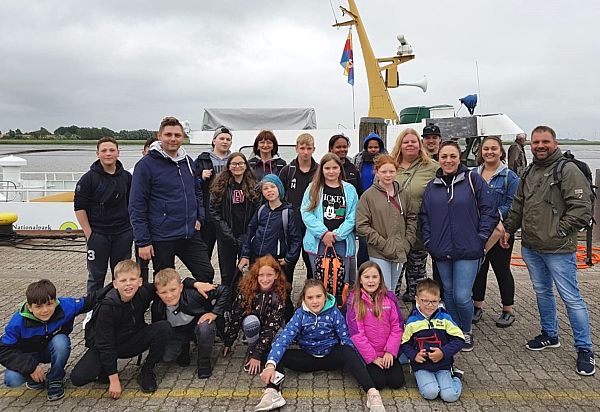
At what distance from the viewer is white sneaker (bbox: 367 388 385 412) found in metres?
3.25

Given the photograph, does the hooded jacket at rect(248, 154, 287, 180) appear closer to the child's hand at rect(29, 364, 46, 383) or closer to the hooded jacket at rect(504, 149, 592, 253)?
the hooded jacket at rect(504, 149, 592, 253)

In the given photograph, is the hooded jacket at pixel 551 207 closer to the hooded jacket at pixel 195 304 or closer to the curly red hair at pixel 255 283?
the curly red hair at pixel 255 283

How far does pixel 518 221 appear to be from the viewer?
417 centimetres

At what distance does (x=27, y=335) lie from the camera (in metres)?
3.54

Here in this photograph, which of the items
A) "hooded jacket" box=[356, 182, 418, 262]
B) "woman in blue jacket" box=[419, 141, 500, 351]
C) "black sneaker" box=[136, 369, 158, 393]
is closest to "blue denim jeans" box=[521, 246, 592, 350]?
"woman in blue jacket" box=[419, 141, 500, 351]

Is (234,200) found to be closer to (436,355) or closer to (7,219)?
(436,355)

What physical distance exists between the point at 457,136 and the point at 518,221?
7.23m

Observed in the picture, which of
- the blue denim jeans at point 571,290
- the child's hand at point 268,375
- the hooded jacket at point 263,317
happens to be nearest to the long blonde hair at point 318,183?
the hooded jacket at point 263,317

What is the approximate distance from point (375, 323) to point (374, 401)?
0.66 meters

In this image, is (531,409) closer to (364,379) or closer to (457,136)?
(364,379)

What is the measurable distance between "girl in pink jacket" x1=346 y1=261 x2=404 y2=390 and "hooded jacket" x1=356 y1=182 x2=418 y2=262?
0.27 metres

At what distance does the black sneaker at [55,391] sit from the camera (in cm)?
350

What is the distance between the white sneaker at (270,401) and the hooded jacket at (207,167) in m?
1.94

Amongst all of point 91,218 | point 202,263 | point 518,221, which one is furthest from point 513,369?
point 91,218
